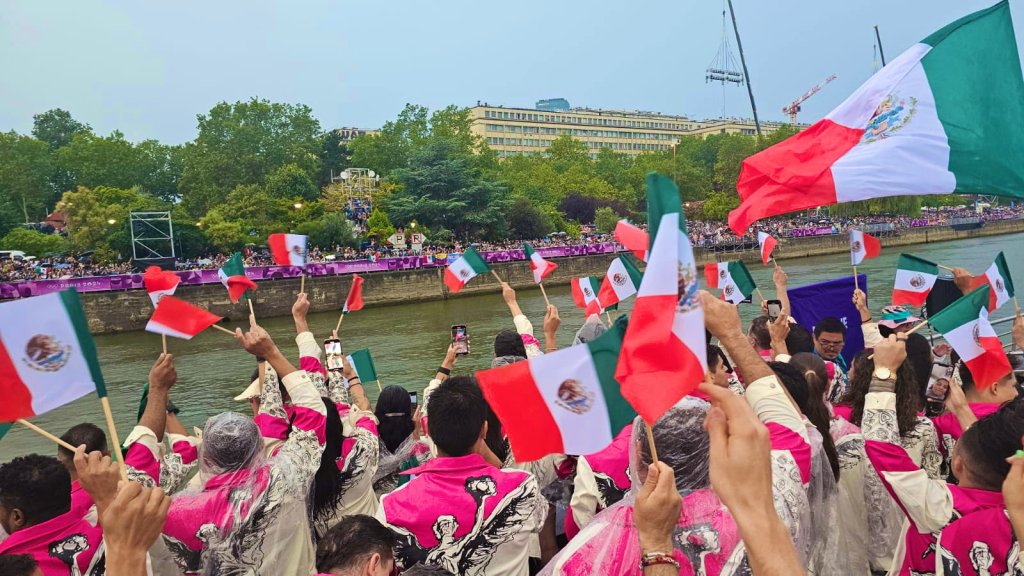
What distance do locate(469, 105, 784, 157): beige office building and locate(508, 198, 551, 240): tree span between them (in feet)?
176

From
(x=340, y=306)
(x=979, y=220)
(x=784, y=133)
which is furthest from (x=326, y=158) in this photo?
(x=979, y=220)

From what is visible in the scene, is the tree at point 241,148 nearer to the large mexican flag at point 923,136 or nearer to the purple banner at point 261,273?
the purple banner at point 261,273

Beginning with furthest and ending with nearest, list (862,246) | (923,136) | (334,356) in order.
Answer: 1. (862,246)
2. (334,356)
3. (923,136)

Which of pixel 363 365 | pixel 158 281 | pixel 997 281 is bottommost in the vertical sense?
pixel 363 365

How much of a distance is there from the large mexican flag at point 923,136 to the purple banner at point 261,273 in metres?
22.6

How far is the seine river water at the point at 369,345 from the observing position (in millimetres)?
14625

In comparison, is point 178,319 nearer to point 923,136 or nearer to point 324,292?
point 923,136

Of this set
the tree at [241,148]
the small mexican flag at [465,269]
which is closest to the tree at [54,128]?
the tree at [241,148]

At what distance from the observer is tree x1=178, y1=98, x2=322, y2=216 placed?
52906mm

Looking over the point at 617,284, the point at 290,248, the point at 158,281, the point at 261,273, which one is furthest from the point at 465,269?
the point at 261,273

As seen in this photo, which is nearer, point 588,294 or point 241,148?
point 588,294

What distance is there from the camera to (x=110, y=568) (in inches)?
68.4

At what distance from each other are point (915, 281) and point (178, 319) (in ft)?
19.8

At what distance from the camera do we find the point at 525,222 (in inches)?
1836
